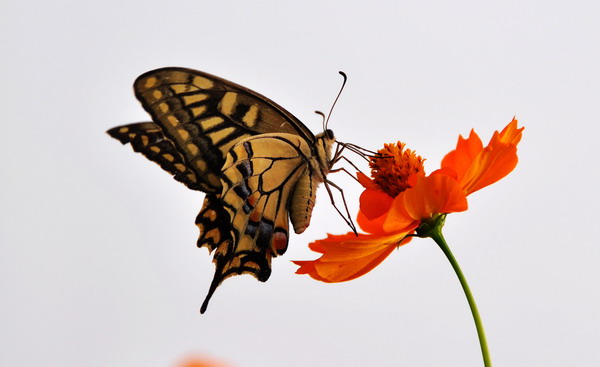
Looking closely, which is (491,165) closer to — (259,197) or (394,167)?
(394,167)

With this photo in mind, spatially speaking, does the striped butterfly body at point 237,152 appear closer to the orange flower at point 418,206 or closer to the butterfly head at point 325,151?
the butterfly head at point 325,151

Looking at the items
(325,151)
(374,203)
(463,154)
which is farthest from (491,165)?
(325,151)

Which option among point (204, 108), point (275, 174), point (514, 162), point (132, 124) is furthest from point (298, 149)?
point (514, 162)

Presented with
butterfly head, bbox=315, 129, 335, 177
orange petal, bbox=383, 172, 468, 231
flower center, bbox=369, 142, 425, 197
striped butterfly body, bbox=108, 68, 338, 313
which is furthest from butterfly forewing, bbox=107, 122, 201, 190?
orange petal, bbox=383, 172, 468, 231

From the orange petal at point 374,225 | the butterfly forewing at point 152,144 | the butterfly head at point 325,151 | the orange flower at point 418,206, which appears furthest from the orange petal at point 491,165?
the butterfly forewing at point 152,144

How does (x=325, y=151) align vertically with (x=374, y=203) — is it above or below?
above

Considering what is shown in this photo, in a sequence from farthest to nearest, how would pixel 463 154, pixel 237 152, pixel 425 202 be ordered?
A: pixel 237 152 → pixel 463 154 → pixel 425 202
